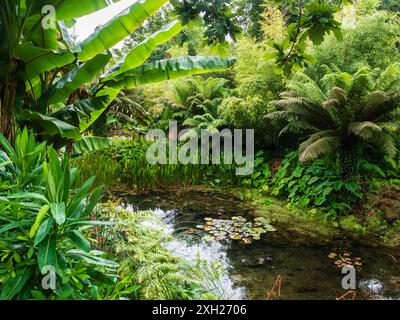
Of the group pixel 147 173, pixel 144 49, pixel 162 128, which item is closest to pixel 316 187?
pixel 147 173

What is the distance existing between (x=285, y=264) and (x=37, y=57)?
2.85m

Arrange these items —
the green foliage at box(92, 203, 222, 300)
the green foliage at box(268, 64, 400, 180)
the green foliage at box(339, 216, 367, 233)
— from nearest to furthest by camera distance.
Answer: the green foliage at box(92, 203, 222, 300) → the green foliage at box(339, 216, 367, 233) → the green foliage at box(268, 64, 400, 180)

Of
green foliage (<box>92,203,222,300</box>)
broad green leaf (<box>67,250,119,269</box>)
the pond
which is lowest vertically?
the pond

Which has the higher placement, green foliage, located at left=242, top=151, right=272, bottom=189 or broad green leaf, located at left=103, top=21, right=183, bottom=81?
broad green leaf, located at left=103, top=21, right=183, bottom=81

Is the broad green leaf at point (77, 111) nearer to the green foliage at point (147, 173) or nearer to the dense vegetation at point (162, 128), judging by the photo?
the dense vegetation at point (162, 128)

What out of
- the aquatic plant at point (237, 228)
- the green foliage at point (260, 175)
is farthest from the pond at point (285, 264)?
the green foliage at point (260, 175)

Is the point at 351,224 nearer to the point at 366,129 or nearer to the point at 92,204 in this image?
the point at 366,129

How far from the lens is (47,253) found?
119 cm

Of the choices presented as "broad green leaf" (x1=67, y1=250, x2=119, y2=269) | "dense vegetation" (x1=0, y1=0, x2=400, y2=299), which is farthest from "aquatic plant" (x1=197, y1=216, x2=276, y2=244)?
"broad green leaf" (x1=67, y1=250, x2=119, y2=269)

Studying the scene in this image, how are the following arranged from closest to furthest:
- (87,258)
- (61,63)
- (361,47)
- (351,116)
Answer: (87,258) < (61,63) < (351,116) < (361,47)

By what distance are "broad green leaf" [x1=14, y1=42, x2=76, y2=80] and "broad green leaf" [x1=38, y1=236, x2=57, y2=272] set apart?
195cm

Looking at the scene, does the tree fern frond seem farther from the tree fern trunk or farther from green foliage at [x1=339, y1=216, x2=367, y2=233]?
green foliage at [x1=339, y1=216, x2=367, y2=233]

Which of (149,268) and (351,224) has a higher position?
(149,268)

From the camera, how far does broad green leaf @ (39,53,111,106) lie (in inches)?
116
